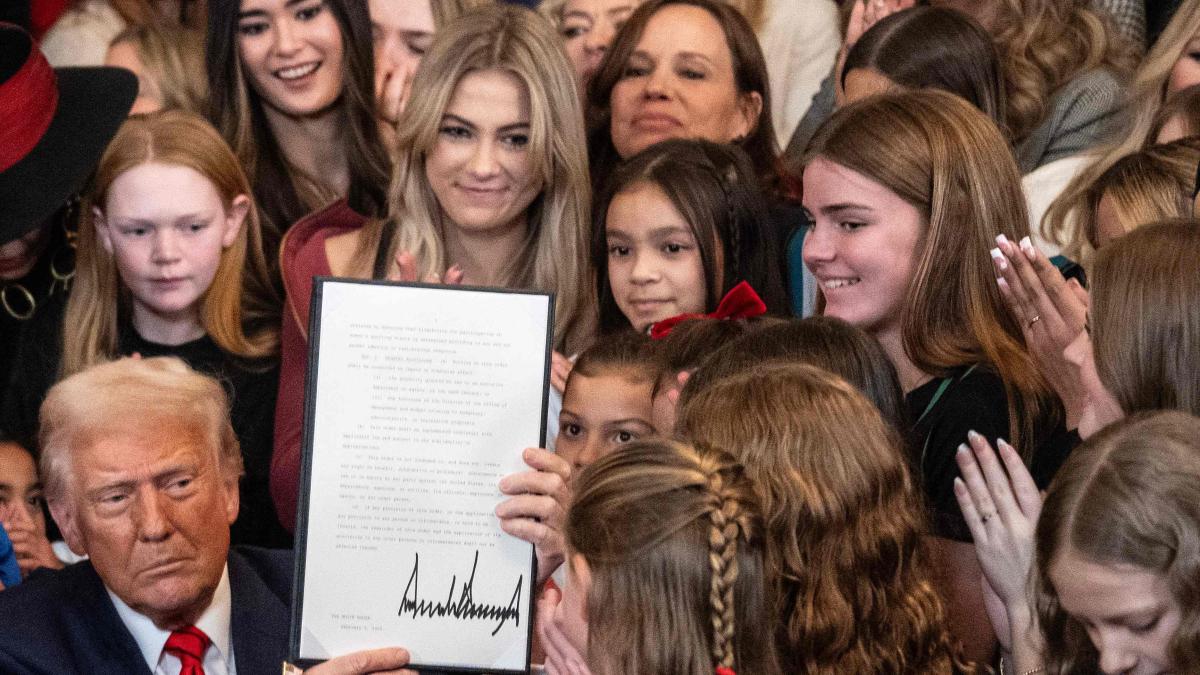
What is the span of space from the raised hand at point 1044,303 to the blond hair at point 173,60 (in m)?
2.47

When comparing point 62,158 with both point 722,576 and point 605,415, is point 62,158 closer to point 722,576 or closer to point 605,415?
point 605,415

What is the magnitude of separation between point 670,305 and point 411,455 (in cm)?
116

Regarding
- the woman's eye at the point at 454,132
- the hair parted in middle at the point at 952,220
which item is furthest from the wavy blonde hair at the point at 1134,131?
the woman's eye at the point at 454,132

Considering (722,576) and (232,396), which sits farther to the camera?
(232,396)

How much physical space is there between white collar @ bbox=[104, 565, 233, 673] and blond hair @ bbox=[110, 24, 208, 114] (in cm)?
194

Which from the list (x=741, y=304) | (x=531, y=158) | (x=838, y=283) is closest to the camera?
(x=838, y=283)

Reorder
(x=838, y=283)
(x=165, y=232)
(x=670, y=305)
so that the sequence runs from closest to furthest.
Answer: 1. (x=838, y=283)
2. (x=670, y=305)
3. (x=165, y=232)

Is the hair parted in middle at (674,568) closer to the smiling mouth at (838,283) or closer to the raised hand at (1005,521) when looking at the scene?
the raised hand at (1005,521)

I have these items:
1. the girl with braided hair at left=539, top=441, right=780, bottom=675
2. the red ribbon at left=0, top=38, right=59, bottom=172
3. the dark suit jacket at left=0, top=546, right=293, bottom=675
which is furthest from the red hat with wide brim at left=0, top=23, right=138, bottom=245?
the girl with braided hair at left=539, top=441, right=780, bottom=675

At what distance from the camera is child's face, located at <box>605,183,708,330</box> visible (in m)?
3.59

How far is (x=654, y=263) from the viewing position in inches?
142

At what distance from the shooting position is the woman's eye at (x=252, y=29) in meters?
4.34

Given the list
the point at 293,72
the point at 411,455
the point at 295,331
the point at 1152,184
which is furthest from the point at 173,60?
the point at 1152,184
